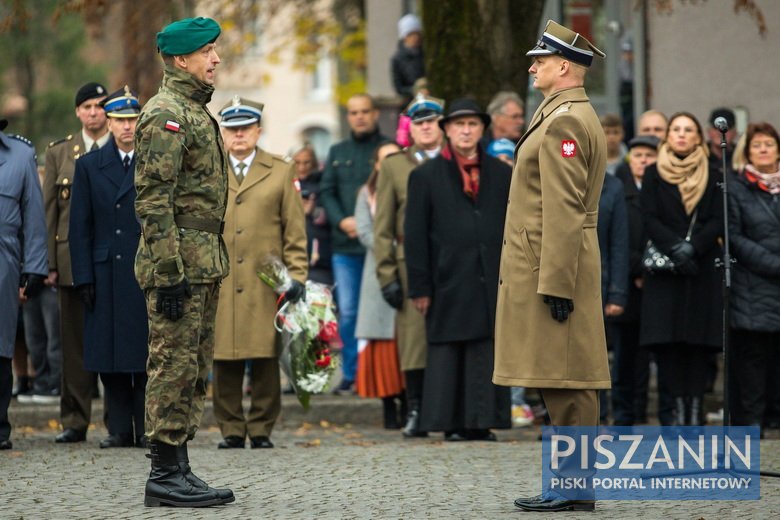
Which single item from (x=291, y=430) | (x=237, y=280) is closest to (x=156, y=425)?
(x=237, y=280)

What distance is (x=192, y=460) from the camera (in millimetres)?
10023

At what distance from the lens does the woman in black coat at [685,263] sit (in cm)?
1172

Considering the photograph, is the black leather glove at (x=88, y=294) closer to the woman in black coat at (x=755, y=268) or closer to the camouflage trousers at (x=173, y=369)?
the camouflage trousers at (x=173, y=369)

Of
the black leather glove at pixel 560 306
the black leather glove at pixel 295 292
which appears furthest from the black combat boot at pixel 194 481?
the black leather glove at pixel 295 292

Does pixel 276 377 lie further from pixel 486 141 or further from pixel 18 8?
pixel 18 8

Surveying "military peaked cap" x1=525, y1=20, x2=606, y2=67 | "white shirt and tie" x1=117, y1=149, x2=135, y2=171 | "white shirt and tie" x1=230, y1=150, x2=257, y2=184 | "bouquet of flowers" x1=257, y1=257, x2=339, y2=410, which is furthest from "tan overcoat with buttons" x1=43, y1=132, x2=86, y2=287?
"military peaked cap" x1=525, y1=20, x2=606, y2=67

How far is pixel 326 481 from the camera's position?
29.6 feet

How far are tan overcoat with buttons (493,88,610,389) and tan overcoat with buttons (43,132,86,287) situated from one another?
4.40m

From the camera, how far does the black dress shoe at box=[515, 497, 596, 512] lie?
7.87 meters

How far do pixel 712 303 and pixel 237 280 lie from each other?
3.47 metres

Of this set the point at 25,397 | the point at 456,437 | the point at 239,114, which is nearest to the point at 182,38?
the point at 239,114

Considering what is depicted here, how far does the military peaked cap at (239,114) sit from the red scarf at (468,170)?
1395 mm

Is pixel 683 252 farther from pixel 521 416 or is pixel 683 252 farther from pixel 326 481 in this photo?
pixel 326 481

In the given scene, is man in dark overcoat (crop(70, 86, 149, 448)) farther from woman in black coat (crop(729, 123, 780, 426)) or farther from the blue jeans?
woman in black coat (crop(729, 123, 780, 426))
